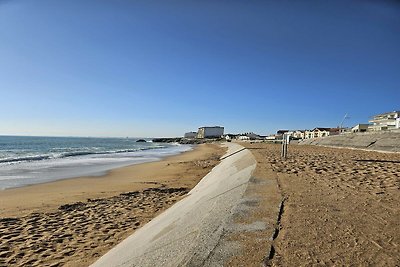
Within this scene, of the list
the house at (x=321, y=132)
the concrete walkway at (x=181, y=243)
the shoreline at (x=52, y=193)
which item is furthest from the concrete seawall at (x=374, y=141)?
the house at (x=321, y=132)

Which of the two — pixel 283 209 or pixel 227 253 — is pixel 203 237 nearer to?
pixel 227 253

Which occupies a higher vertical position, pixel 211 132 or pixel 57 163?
pixel 211 132

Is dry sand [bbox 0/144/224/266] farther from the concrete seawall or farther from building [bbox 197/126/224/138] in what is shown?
building [bbox 197/126/224/138]

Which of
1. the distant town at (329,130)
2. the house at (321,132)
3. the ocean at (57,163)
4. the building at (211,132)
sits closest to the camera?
the ocean at (57,163)

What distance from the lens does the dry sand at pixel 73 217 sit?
5215mm

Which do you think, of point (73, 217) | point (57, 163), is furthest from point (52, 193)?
point (57, 163)

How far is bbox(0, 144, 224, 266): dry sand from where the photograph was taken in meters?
5.21

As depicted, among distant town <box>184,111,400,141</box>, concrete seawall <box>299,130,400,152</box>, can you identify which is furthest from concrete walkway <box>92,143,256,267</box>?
concrete seawall <box>299,130,400,152</box>

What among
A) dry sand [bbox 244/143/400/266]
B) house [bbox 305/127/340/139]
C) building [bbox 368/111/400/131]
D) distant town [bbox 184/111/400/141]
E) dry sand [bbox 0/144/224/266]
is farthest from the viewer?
house [bbox 305/127/340/139]

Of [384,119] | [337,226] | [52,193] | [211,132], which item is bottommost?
[52,193]

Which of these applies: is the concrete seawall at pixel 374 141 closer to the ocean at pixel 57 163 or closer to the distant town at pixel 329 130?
the distant town at pixel 329 130

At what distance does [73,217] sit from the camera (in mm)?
7512

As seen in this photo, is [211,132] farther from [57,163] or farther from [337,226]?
[337,226]

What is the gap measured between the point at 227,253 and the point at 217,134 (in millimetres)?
149635
